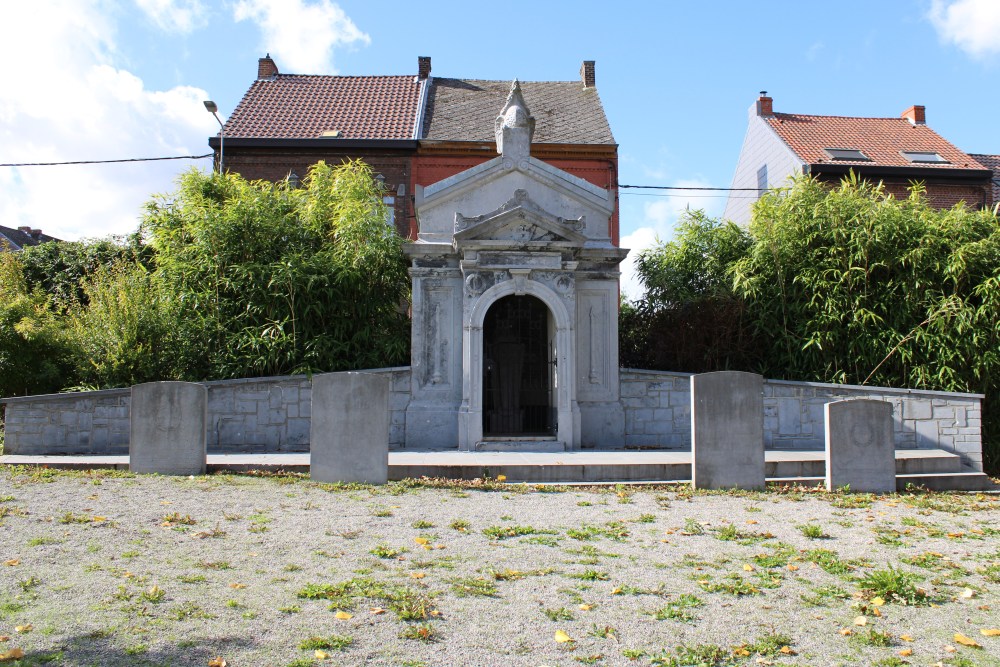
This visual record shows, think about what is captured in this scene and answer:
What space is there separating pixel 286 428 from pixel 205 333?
6.75 ft

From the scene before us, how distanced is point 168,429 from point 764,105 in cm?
2259

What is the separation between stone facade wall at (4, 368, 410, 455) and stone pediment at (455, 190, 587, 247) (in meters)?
2.43

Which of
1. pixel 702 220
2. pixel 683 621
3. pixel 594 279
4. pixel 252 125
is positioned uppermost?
pixel 252 125

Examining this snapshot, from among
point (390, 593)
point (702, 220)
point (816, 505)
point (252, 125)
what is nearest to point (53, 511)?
point (390, 593)

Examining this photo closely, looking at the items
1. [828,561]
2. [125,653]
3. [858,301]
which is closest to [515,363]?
[858,301]

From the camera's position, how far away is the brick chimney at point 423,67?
23500 mm

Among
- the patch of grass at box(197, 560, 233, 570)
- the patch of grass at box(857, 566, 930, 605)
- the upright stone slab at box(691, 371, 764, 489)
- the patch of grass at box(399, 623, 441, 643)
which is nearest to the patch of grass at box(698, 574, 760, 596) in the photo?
the patch of grass at box(857, 566, 930, 605)

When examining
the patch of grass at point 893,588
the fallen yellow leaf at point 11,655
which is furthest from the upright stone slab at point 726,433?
the fallen yellow leaf at point 11,655

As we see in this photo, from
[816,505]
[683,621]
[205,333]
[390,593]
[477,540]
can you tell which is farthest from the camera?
[205,333]

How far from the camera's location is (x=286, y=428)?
10.9m

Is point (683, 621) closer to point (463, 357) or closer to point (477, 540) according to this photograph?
point (477, 540)

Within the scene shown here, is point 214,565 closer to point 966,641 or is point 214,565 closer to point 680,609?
point 680,609

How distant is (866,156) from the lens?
21.5 metres

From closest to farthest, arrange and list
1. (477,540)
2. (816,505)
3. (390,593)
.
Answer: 1. (390,593)
2. (477,540)
3. (816,505)
